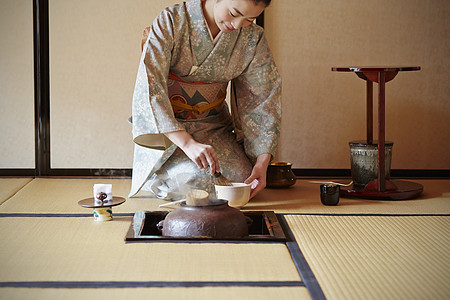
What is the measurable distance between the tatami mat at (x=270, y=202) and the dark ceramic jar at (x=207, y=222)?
557mm

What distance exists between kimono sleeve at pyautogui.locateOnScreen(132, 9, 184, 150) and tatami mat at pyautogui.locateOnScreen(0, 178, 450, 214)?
1.49 ft

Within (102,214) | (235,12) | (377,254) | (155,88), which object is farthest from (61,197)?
(377,254)

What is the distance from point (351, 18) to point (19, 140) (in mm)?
2672

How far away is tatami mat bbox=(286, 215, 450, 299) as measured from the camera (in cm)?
172

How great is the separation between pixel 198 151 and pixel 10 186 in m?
1.50

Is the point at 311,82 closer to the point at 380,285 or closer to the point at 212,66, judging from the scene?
the point at 212,66

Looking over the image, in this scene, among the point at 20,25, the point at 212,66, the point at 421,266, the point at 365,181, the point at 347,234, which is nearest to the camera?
the point at 421,266

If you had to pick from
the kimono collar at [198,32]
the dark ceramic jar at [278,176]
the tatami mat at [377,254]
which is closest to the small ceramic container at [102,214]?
the tatami mat at [377,254]

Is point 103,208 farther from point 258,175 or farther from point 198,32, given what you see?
point 198,32

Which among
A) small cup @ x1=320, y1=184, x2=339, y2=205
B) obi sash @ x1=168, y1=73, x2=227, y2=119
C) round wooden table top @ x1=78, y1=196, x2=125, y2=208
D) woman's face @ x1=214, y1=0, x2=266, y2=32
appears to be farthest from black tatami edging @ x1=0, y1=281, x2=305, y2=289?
obi sash @ x1=168, y1=73, x2=227, y2=119

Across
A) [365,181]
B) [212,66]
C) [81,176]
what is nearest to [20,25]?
[81,176]

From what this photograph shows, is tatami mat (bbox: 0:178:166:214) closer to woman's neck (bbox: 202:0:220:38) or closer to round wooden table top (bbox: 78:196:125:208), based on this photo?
round wooden table top (bbox: 78:196:125:208)

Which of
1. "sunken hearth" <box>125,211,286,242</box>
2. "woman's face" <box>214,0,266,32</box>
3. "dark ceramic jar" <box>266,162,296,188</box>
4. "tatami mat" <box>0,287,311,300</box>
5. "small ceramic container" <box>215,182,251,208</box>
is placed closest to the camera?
"tatami mat" <box>0,287,311,300</box>

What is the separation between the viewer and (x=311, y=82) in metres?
4.04
